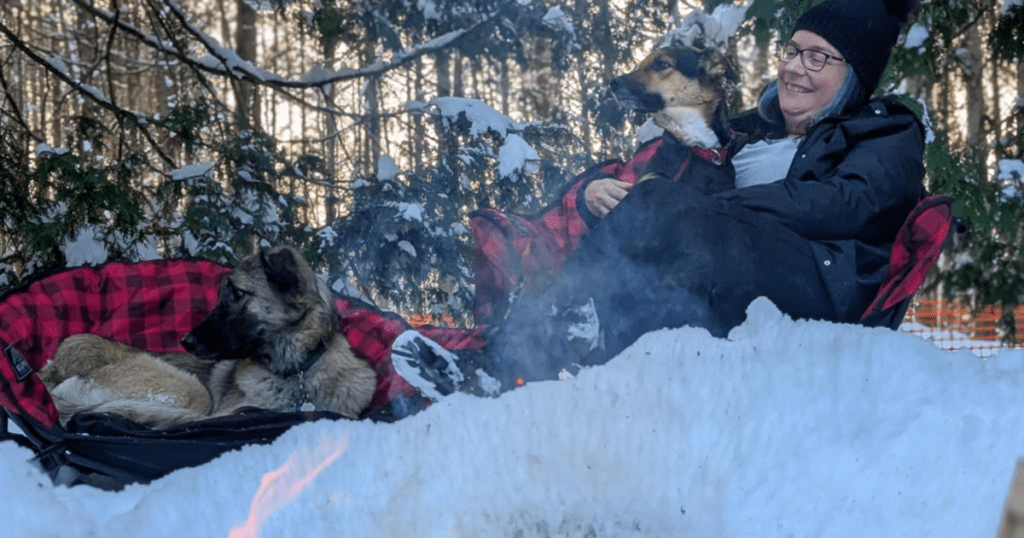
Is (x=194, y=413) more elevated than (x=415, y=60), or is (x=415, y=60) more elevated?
(x=415, y=60)

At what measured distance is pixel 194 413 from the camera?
2.68m

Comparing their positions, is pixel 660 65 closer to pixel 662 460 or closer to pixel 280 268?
pixel 662 460

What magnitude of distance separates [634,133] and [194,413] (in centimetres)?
230

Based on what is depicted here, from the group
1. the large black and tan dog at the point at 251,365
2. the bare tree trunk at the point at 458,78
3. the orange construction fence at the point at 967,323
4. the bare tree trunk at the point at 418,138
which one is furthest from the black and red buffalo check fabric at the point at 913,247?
the bare tree trunk at the point at 458,78

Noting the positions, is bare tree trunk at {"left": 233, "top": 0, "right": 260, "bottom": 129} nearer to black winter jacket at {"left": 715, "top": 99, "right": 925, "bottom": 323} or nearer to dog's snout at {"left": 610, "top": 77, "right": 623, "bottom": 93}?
dog's snout at {"left": 610, "top": 77, "right": 623, "bottom": 93}

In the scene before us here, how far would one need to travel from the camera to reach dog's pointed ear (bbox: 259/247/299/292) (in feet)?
8.79

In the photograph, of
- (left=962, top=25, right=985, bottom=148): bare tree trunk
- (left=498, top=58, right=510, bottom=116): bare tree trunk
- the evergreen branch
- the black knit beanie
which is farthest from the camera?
(left=498, top=58, right=510, bottom=116): bare tree trunk

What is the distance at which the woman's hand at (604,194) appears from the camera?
2.21m

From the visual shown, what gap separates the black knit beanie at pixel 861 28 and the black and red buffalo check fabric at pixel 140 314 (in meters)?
1.51

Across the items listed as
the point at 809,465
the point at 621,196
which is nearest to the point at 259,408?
the point at 621,196

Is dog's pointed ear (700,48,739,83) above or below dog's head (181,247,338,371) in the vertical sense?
above

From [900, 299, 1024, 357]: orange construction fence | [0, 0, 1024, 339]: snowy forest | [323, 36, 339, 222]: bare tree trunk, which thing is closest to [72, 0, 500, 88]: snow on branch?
[0, 0, 1024, 339]: snowy forest

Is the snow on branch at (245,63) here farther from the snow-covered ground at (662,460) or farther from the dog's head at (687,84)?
the snow-covered ground at (662,460)

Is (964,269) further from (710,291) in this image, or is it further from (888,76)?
(710,291)
